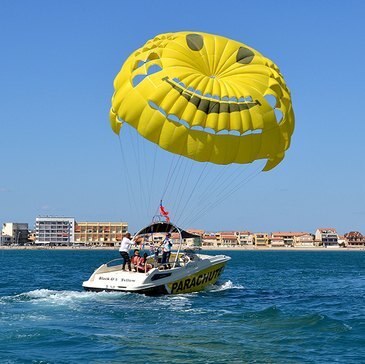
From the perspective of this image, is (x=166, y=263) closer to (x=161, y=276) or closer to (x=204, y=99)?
(x=161, y=276)

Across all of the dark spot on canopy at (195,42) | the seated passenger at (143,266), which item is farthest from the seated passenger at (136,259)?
the dark spot on canopy at (195,42)

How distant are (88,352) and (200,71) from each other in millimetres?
12315

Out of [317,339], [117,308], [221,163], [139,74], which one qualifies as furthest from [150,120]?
[317,339]

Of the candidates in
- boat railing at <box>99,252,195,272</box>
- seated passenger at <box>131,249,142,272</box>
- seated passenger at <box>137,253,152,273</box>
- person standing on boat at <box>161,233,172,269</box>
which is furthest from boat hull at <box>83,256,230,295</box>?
person standing on boat at <box>161,233,172,269</box>

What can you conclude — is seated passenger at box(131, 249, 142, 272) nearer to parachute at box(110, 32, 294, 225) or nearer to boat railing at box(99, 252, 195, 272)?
boat railing at box(99, 252, 195, 272)

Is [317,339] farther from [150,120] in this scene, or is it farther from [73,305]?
[150,120]

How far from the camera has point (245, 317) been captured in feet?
67.0

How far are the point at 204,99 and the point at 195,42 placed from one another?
2.91m

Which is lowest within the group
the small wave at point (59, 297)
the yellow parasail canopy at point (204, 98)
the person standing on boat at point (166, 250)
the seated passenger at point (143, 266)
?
the small wave at point (59, 297)

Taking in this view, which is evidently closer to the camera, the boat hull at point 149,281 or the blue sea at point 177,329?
the blue sea at point 177,329

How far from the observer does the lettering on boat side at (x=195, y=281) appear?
25.2m

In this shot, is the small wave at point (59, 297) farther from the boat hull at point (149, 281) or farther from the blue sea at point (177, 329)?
the boat hull at point (149, 281)

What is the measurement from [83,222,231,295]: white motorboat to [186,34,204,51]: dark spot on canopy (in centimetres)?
741

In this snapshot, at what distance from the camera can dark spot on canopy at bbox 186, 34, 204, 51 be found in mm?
23875
